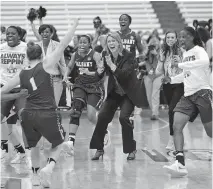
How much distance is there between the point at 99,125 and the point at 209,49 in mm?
5361

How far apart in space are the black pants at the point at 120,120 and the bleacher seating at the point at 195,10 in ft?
41.5

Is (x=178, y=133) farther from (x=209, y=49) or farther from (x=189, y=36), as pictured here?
(x=209, y=49)

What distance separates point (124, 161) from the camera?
8289 mm

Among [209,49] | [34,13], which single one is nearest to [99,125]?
[34,13]

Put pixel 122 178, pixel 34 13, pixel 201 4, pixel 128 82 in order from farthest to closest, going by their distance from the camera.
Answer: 1. pixel 201 4
2. pixel 34 13
3. pixel 128 82
4. pixel 122 178

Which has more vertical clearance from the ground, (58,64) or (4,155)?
(58,64)

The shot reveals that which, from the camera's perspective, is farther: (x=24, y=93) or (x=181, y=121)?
(x=181, y=121)

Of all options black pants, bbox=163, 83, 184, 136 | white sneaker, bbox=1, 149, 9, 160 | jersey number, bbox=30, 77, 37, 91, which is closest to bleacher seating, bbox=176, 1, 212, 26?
black pants, bbox=163, 83, 184, 136

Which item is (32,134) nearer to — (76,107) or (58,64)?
(76,107)

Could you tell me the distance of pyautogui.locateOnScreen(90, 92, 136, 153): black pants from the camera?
A: 833cm

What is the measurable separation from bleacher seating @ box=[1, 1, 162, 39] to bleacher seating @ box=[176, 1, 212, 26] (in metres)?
1.13

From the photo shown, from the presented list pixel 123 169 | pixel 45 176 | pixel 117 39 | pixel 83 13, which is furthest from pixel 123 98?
pixel 83 13

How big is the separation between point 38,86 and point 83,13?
1428 centimetres

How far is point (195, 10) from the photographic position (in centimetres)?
2119
